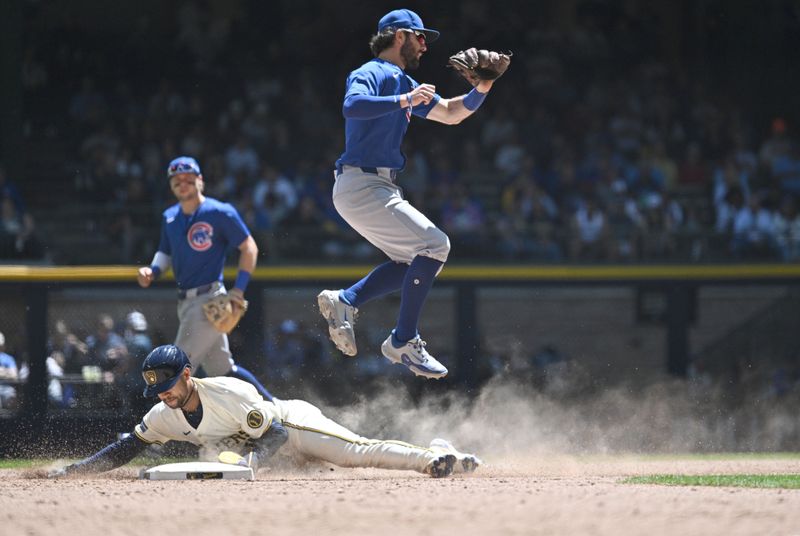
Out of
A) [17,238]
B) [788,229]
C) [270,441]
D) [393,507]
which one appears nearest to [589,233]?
[788,229]

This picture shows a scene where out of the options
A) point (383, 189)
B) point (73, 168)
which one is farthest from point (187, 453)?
point (73, 168)

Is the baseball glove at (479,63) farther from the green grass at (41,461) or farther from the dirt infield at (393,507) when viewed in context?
the green grass at (41,461)

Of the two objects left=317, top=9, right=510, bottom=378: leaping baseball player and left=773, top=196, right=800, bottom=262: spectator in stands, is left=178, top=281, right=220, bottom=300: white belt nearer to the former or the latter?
left=317, top=9, right=510, bottom=378: leaping baseball player

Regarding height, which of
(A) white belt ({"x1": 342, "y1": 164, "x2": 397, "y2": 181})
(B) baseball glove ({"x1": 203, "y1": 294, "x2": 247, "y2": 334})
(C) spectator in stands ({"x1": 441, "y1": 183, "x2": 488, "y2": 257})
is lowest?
(B) baseball glove ({"x1": 203, "y1": 294, "x2": 247, "y2": 334})

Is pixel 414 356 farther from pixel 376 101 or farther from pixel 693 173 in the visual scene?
pixel 693 173

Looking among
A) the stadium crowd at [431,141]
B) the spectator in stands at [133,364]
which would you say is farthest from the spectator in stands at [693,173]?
the spectator in stands at [133,364]

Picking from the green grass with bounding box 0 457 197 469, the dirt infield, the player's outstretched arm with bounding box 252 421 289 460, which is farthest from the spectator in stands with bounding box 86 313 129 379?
the player's outstretched arm with bounding box 252 421 289 460
